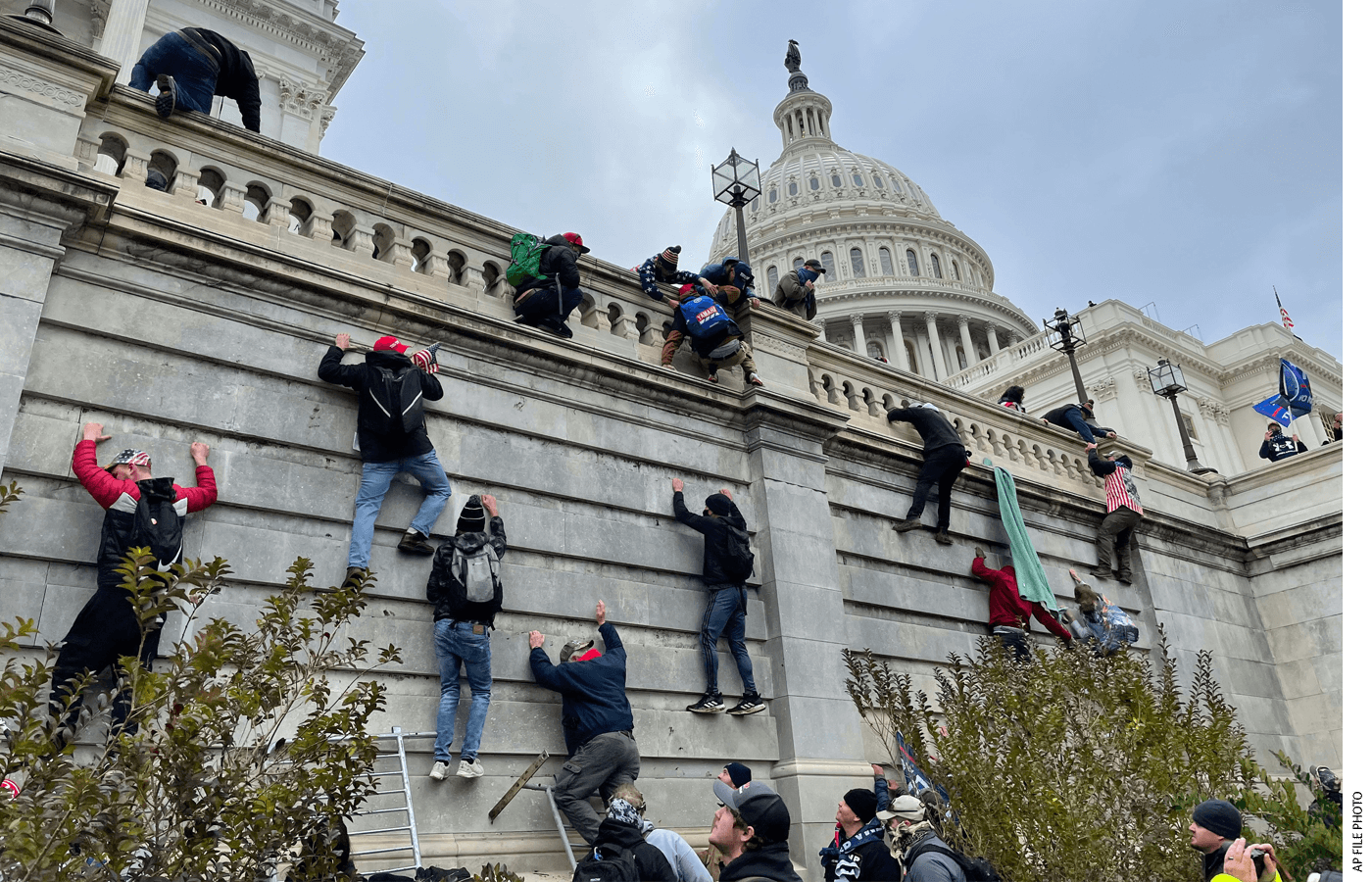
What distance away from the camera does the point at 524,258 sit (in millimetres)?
11812

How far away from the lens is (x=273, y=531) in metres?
9.02

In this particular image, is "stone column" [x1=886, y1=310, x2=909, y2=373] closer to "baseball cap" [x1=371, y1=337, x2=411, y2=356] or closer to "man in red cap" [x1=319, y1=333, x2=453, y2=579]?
"baseball cap" [x1=371, y1=337, x2=411, y2=356]

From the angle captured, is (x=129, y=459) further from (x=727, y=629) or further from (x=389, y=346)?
(x=727, y=629)

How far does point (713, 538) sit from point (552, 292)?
10.8ft

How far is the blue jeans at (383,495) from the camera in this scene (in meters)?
9.32

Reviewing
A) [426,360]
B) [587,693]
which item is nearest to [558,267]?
[426,360]

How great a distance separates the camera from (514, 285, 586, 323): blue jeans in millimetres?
11609

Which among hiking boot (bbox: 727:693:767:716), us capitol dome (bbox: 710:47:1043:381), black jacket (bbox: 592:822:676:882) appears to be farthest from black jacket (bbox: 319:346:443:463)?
us capitol dome (bbox: 710:47:1043:381)

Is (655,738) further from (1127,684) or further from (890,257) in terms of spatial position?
(890,257)

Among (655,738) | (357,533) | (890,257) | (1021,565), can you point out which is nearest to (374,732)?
(357,533)

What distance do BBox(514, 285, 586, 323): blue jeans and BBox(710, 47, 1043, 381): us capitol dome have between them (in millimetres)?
76617

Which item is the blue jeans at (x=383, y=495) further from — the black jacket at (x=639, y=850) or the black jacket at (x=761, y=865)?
the black jacket at (x=761, y=865)

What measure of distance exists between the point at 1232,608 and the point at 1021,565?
7248mm

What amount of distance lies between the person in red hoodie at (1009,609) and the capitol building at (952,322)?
45120mm
